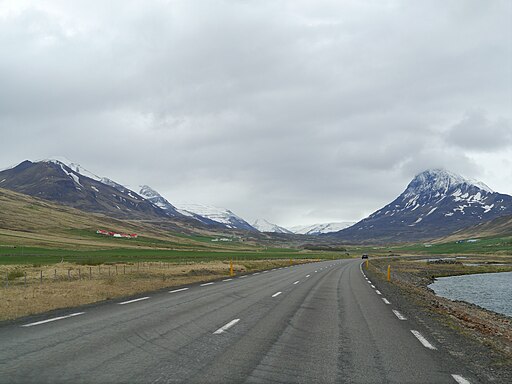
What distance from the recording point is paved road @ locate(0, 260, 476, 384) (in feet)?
25.4

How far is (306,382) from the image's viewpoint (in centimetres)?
746

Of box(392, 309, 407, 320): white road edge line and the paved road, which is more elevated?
the paved road

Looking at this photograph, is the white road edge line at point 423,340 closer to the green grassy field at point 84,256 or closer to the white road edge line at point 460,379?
the white road edge line at point 460,379

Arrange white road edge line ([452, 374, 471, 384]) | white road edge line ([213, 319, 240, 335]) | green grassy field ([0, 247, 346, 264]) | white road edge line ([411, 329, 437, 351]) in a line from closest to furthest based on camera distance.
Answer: white road edge line ([452, 374, 471, 384])
white road edge line ([411, 329, 437, 351])
white road edge line ([213, 319, 240, 335])
green grassy field ([0, 247, 346, 264])

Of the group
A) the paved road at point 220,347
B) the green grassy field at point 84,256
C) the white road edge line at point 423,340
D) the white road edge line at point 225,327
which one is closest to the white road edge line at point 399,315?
the paved road at point 220,347

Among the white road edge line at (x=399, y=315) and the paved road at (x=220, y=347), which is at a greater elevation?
the paved road at (x=220, y=347)

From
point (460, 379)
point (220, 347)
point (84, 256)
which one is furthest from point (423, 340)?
point (84, 256)

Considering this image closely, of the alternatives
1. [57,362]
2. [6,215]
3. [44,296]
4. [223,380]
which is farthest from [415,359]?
[6,215]

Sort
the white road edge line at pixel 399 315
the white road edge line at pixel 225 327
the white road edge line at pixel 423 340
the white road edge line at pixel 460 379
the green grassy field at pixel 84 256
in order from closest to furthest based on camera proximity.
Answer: the white road edge line at pixel 460 379 < the white road edge line at pixel 423 340 < the white road edge line at pixel 225 327 < the white road edge line at pixel 399 315 < the green grassy field at pixel 84 256

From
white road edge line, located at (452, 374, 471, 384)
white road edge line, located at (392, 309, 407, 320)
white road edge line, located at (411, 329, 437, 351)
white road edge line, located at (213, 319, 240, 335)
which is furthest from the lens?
white road edge line, located at (392, 309, 407, 320)

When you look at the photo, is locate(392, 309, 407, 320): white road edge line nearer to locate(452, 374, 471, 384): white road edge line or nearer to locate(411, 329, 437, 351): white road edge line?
locate(411, 329, 437, 351): white road edge line

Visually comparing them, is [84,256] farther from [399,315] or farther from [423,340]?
[423,340]

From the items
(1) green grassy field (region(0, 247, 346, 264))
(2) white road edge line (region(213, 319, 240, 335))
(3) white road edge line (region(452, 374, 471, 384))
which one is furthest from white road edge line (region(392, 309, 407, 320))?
(1) green grassy field (region(0, 247, 346, 264))

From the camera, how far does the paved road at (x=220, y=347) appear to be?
7.75 m
